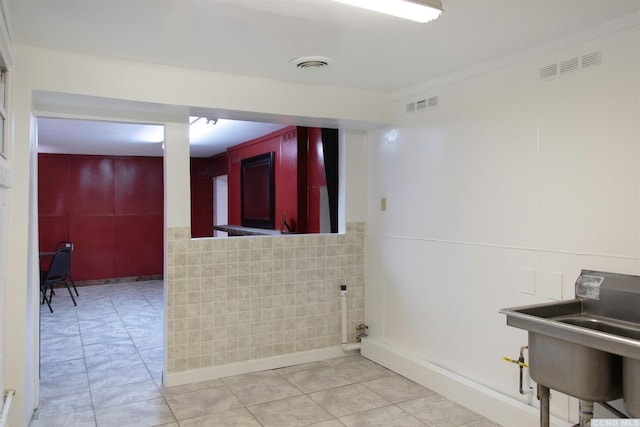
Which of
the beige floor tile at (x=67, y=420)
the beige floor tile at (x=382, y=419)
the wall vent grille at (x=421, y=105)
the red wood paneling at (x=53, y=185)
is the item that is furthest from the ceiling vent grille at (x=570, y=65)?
the red wood paneling at (x=53, y=185)

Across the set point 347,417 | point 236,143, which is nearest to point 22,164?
point 347,417

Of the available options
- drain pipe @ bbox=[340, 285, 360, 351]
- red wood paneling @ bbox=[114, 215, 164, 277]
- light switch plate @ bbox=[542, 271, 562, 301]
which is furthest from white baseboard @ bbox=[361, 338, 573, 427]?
red wood paneling @ bbox=[114, 215, 164, 277]

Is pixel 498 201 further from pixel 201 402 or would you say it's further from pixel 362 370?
pixel 201 402

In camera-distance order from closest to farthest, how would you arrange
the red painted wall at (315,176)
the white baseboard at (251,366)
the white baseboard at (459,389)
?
the white baseboard at (459,389), the white baseboard at (251,366), the red painted wall at (315,176)

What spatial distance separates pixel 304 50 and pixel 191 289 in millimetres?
1900

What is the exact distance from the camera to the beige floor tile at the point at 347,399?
294 centimetres

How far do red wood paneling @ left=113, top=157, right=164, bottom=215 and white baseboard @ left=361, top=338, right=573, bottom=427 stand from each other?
563 cm

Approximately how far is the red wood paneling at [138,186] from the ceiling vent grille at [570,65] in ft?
22.8

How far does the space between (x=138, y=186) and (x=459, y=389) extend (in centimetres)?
678

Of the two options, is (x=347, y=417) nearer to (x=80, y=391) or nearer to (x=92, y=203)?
(x=80, y=391)

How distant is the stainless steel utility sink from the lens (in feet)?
5.58

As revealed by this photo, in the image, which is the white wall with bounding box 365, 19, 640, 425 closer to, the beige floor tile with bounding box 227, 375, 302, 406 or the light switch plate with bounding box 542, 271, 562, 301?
the light switch plate with bounding box 542, 271, 562, 301

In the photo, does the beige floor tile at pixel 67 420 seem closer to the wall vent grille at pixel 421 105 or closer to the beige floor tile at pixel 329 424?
the beige floor tile at pixel 329 424

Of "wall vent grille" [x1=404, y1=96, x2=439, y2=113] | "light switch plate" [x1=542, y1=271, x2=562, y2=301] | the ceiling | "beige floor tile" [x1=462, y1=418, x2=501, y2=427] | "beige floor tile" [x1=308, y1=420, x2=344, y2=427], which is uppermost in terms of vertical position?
the ceiling
